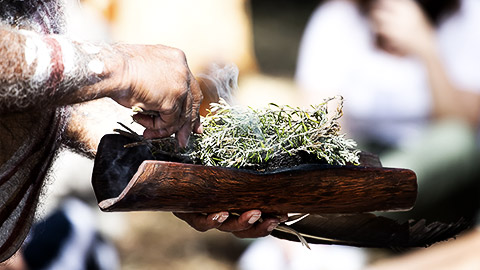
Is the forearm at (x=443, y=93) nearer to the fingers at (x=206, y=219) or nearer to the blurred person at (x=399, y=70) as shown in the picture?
the blurred person at (x=399, y=70)

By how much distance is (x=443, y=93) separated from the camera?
152 inches

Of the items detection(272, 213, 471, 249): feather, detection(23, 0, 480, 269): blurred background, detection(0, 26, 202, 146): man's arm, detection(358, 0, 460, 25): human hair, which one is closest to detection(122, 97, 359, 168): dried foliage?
detection(0, 26, 202, 146): man's arm

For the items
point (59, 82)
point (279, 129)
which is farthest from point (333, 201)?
point (59, 82)

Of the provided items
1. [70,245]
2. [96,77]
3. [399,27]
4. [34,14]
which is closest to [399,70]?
[399,27]

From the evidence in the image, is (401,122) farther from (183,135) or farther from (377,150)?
(183,135)

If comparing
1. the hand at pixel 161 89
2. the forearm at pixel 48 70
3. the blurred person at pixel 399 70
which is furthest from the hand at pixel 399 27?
the forearm at pixel 48 70

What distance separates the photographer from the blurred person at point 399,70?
3.77 m

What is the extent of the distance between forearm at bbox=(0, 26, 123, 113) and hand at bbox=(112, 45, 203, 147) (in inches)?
1.3

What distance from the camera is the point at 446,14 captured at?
392 centimetres

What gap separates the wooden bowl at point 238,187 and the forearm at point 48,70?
0.19m

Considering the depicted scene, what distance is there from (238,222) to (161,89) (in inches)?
16.9

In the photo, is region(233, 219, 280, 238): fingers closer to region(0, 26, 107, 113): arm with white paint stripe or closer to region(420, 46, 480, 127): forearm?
region(0, 26, 107, 113): arm with white paint stripe

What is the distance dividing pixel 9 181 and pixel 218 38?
257 cm

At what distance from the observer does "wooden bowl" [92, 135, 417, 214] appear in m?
1.32
